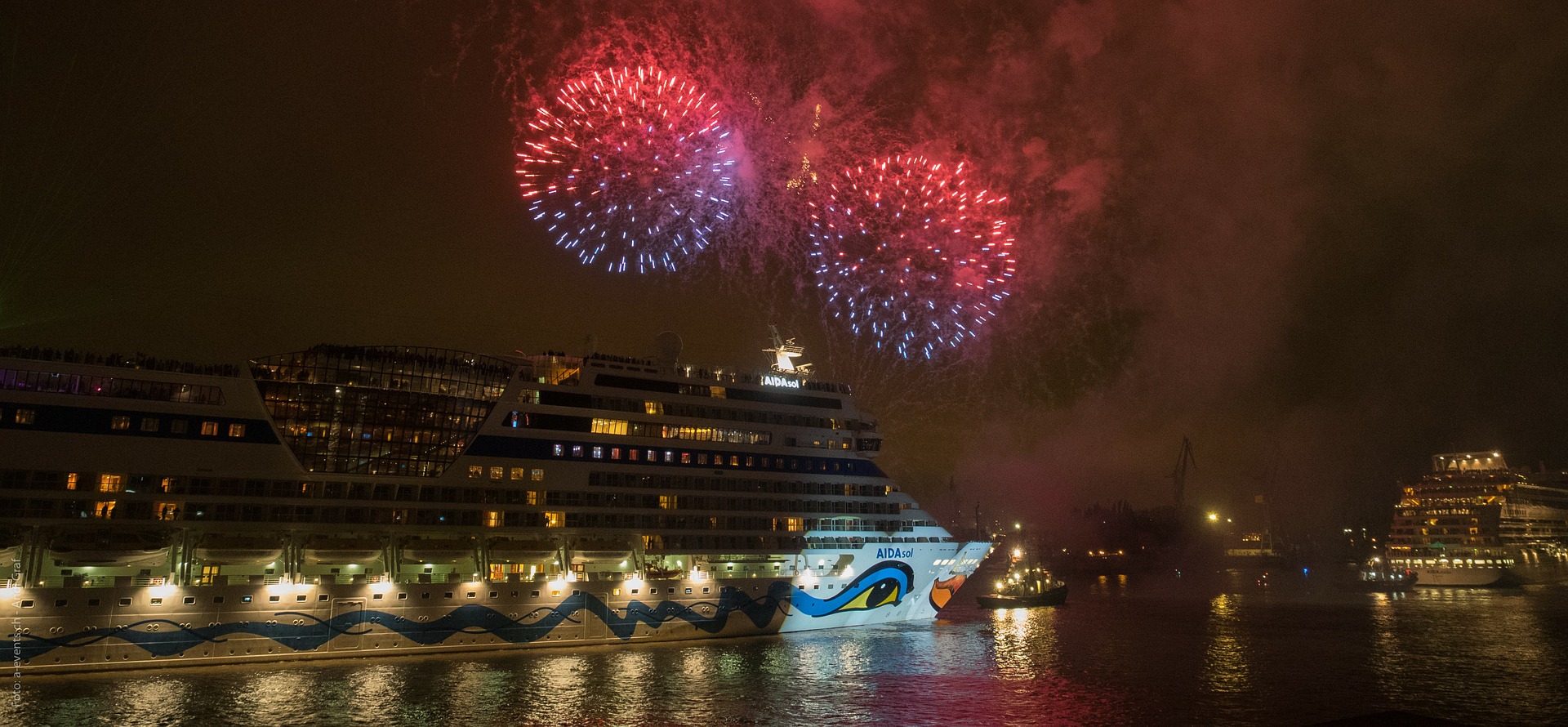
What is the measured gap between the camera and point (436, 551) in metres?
43.9

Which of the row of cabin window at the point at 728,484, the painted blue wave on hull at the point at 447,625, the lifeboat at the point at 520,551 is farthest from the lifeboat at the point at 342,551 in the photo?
the row of cabin window at the point at 728,484

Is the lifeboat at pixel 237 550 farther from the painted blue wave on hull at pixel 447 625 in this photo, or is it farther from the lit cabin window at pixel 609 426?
the lit cabin window at pixel 609 426

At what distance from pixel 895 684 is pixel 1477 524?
135 m

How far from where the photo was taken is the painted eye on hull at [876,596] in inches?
2222

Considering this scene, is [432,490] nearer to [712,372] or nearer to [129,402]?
[129,402]

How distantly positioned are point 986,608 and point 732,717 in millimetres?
56996

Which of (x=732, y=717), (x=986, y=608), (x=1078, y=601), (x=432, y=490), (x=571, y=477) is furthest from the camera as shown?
(x=1078, y=601)

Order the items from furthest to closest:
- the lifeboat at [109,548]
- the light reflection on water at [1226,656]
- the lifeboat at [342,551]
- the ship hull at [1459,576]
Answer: the ship hull at [1459,576] → the lifeboat at [342,551] → the light reflection on water at [1226,656] → the lifeboat at [109,548]

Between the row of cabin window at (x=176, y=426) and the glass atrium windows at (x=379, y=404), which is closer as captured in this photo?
the row of cabin window at (x=176, y=426)

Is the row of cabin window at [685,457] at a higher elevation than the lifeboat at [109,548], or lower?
higher

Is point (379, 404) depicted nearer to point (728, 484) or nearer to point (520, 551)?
point (520, 551)

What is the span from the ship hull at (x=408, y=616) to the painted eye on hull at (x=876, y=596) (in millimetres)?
77

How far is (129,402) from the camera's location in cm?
4012

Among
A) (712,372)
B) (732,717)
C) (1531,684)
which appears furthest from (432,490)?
(1531,684)
